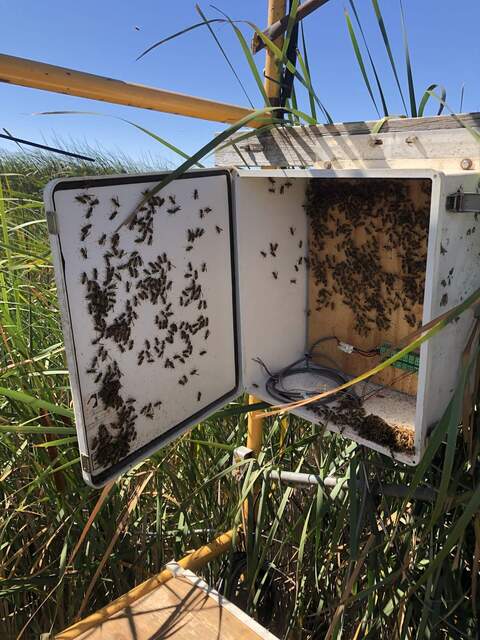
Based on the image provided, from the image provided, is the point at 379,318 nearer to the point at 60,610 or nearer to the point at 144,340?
the point at 144,340

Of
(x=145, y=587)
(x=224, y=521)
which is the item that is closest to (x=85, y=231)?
(x=145, y=587)

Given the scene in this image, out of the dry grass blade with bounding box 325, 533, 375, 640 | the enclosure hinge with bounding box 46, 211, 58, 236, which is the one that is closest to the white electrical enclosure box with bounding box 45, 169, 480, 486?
the enclosure hinge with bounding box 46, 211, 58, 236

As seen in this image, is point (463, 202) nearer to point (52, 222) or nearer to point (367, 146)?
point (367, 146)

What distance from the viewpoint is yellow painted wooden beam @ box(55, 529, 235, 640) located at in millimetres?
1704

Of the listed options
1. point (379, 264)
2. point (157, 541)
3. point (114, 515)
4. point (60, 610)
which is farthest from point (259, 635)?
point (379, 264)

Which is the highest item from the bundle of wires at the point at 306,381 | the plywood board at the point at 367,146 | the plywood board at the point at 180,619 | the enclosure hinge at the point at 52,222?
the plywood board at the point at 367,146

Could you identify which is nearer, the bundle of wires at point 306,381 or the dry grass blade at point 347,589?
the dry grass blade at point 347,589

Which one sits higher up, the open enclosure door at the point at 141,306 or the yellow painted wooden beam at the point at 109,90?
the yellow painted wooden beam at the point at 109,90

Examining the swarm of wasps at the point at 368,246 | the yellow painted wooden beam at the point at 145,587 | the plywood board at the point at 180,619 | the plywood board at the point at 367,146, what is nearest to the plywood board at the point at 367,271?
the swarm of wasps at the point at 368,246

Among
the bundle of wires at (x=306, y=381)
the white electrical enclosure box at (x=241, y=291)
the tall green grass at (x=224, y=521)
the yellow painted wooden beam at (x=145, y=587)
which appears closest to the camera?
the white electrical enclosure box at (x=241, y=291)

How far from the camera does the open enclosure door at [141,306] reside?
48.4 inches

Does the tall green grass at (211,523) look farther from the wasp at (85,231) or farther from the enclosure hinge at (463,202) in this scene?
the enclosure hinge at (463,202)

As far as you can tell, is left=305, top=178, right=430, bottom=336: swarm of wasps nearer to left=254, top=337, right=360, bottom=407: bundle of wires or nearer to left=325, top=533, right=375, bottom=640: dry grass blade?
left=254, top=337, right=360, bottom=407: bundle of wires

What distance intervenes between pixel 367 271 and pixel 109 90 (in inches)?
44.1
